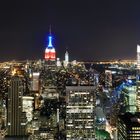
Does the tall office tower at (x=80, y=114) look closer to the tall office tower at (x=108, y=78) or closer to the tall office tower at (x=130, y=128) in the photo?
the tall office tower at (x=130, y=128)

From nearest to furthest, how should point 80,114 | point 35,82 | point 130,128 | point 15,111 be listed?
point 130,128 → point 80,114 → point 15,111 → point 35,82

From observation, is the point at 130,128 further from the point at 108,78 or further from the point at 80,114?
the point at 108,78

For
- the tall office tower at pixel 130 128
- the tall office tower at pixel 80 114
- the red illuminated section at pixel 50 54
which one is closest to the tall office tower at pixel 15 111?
the tall office tower at pixel 80 114

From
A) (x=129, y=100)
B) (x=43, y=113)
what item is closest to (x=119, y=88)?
(x=129, y=100)

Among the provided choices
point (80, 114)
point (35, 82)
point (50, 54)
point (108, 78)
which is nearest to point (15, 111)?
point (80, 114)

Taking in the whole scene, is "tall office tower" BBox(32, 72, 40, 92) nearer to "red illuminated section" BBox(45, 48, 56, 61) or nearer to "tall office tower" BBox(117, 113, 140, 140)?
"red illuminated section" BBox(45, 48, 56, 61)

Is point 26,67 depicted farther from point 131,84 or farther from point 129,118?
point 129,118
